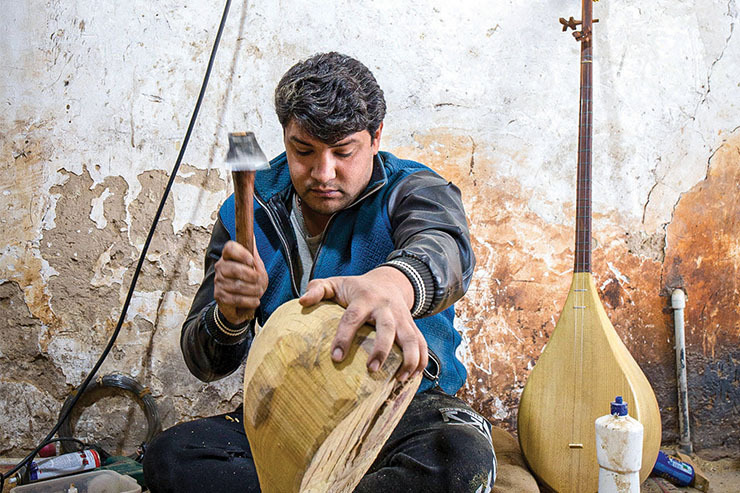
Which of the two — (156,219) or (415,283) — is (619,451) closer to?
(415,283)

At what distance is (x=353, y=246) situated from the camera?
71.3 inches

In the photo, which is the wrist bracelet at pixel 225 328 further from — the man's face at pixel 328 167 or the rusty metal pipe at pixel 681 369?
the rusty metal pipe at pixel 681 369

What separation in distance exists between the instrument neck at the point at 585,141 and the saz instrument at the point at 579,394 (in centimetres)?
3

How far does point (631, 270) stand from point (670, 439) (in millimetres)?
735

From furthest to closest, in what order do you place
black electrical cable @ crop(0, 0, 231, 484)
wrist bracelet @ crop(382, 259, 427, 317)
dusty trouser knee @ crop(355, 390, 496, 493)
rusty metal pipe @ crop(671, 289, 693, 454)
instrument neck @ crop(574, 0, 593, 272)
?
rusty metal pipe @ crop(671, 289, 693, 454)
black electrical cable @ crop(0, 0, 231, 484)
instrument neck @ crop(574, 0, 593, 272)
dusty trouser knee @ crop(355, 390, 496, 493)
wrist bracelet @ crop(382, 259, 427, 317)

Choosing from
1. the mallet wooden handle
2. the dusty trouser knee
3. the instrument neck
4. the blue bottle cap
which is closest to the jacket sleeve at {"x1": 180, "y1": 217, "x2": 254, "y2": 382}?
the mallet wooden handle

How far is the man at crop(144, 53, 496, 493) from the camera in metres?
1.48

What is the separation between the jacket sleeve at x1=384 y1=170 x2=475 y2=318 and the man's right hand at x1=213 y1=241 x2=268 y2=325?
312 mm

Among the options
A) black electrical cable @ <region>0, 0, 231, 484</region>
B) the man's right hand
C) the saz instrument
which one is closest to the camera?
the man's right hand

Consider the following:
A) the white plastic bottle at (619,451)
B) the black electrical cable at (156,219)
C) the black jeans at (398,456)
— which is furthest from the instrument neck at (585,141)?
the black electrical cable at (156,219)

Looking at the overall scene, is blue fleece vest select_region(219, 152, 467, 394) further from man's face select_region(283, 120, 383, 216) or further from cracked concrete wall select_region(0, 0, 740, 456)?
cracked concrete wall select_region(0, 0, 740, 456)

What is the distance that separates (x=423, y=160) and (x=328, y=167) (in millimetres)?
1014

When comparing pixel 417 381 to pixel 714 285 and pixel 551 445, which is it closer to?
pixel 551 445

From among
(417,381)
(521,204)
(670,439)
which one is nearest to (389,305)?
(417,381)
